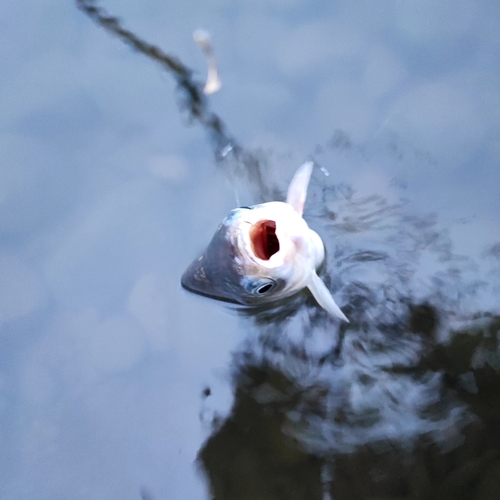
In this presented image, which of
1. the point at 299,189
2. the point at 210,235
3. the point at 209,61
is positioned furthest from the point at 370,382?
the point at 209,61

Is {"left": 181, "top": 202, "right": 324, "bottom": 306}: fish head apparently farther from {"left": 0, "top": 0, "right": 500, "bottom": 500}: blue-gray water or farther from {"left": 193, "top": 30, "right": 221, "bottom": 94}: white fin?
{"left": 193, "top": 30, "right": 221, "bottom": 94}: white fin

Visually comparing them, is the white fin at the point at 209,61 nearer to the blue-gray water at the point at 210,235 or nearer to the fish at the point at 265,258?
the blue-gray water at the point at 210,235

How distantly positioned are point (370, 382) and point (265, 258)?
2.37 ft

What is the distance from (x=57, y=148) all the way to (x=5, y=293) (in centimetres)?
84

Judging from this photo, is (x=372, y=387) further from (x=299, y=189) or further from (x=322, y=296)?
(x=299, y=189)

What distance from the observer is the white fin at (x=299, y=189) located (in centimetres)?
263

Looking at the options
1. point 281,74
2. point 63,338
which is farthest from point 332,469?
point 281,74

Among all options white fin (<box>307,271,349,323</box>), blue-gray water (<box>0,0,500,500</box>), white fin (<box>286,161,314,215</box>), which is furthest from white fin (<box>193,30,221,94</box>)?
white fin (<box>307,271,349,323</box>)

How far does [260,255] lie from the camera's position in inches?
94.1

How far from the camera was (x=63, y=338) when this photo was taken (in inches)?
111

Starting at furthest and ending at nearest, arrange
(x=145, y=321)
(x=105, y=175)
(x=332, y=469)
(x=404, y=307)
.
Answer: (x=105, y=175)
(x=145, y=321)
(x=404, y=307)
(x=332, y=469)

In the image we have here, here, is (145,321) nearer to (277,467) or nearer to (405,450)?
(277,467)

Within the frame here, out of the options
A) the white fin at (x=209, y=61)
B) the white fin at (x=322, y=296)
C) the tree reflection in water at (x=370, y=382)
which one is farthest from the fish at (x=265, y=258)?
the white fin at (x=209, y=61)

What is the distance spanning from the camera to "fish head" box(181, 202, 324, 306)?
2277 millimetres
